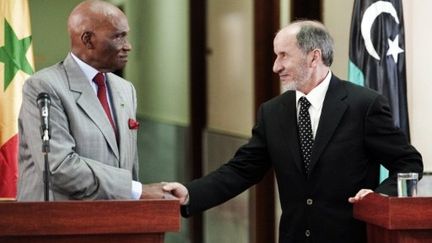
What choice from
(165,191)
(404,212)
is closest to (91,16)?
(165,191)

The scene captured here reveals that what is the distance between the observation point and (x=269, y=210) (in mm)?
6594

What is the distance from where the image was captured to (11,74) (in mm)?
5254

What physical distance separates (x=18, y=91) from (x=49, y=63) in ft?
8.12

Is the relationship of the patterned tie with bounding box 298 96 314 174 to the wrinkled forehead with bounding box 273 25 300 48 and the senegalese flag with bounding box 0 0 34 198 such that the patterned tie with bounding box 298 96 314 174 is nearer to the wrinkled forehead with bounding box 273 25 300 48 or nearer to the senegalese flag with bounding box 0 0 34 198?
the wrinkled forehead with bounding box 273 25 300 48

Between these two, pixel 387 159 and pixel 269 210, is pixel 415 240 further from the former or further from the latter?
pixel 269 210

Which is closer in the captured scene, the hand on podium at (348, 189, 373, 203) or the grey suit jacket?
the grey suit jacket

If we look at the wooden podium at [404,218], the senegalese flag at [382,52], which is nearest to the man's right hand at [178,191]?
the wooden podium at [404,218]

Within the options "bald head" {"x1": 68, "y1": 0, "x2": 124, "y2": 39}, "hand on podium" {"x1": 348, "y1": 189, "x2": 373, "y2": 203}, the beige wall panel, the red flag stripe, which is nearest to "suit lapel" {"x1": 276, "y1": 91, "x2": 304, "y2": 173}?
"hand on podium" {"x1": 348, "y1": 189, "x2": 373, "y2": 203}

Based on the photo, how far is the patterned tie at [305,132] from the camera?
3.66m

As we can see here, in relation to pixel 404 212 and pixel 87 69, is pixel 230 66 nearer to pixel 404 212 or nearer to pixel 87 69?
pixel 87 69

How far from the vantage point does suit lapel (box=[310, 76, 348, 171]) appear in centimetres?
362

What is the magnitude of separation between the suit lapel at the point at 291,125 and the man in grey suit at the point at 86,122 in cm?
59

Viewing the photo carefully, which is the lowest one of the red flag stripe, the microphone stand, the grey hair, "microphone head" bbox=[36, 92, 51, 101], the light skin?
the red flag stripe

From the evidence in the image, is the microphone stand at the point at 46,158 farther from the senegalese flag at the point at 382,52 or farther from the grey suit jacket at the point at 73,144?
the senegalese flag at the point at 382,52
